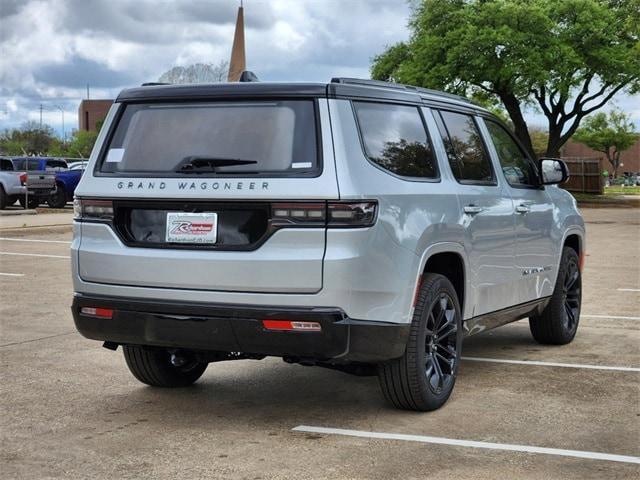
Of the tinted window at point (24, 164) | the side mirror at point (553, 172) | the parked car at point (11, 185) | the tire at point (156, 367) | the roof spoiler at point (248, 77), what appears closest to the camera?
the roof spoiler at point (248, 77)

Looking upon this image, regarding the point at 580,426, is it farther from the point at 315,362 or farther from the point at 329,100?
the point at 329,100

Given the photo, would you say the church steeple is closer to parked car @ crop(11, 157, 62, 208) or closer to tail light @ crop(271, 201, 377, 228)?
parked car @ crop(11, 157, 62, 208)

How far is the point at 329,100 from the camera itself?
538 centimetres

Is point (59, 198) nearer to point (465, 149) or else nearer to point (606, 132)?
point (465, 149)

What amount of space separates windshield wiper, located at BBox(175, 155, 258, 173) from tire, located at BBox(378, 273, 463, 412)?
131 centimetres

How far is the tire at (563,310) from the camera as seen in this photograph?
8211 mm

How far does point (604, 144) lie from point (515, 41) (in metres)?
72.7

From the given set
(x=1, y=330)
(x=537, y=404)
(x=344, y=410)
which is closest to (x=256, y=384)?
(x=344, y=410)

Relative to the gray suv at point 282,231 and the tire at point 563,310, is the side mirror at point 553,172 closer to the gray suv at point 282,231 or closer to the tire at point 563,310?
the tire at point 563,310

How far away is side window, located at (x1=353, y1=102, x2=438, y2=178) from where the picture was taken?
18.3 feet

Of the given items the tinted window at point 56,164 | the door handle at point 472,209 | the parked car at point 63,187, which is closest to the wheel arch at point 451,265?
the door handle at point 472,209

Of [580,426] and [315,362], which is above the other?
[315,362]

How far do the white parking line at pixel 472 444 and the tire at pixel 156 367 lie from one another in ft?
4.24

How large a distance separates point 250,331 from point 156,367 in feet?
4.89
